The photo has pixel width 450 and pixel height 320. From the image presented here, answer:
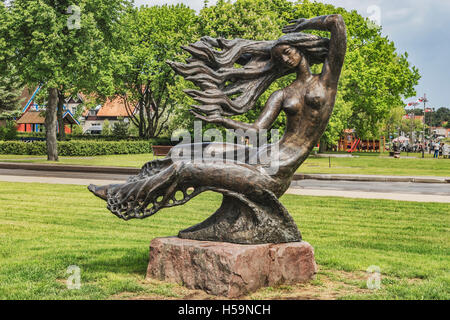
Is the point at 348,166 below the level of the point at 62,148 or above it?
below

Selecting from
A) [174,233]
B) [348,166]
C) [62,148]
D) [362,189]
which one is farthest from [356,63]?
[174,233]

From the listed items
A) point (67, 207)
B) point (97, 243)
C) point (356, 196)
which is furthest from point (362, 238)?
point (67, 207)

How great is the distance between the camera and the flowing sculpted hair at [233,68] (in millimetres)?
5914

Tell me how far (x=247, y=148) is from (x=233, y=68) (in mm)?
985

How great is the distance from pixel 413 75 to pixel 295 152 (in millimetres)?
49147

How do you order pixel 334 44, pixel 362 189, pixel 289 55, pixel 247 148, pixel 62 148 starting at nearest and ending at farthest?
pixel 334 44
pixel 289 55
pixel 247 148
pixel 362 189
pixel 62 148

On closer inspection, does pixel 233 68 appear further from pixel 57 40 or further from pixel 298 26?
pixel 57 40

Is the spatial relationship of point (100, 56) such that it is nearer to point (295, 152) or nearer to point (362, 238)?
point (362, 238)

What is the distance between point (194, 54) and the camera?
609cm

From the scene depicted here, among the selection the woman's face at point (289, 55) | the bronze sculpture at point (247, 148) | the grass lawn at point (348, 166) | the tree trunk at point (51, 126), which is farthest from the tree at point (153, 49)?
the woman's face at point (289, 55)

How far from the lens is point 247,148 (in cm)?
604

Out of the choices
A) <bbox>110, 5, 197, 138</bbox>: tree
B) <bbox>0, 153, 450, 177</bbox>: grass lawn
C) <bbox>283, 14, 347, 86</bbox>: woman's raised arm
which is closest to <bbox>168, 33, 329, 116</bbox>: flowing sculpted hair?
<bbox>283, 14, 347, 86</bbox>: woman's raised arm

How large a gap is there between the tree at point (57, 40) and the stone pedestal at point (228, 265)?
23.9 m

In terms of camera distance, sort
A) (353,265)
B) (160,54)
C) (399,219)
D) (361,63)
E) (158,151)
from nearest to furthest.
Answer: (353,265), (399,219), (158,151), (361,63), (160,54)
